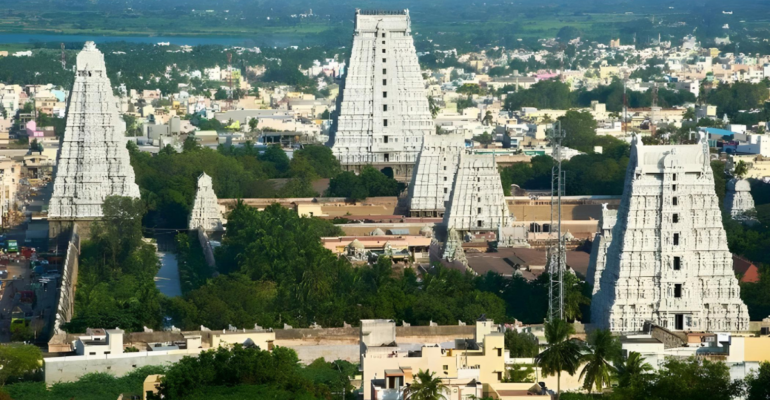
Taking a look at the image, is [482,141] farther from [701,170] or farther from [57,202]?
[701,170]

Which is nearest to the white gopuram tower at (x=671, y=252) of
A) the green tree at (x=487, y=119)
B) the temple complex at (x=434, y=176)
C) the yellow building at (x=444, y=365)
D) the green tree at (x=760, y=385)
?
the yellow building at (x=444, y=365)

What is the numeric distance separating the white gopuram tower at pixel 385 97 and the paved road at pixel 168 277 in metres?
20.1

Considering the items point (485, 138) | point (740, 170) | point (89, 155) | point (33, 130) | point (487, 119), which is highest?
point (487, 119)

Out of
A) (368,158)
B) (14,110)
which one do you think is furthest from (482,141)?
(14,110)

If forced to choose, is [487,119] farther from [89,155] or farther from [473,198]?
[89,155]

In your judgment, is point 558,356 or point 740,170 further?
point 740,170

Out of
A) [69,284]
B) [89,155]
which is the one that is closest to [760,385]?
[69,284]

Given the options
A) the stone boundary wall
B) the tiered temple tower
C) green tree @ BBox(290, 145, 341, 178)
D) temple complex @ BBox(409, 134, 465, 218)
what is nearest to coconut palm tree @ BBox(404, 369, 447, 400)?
the stone boundary wall

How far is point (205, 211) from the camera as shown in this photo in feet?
258

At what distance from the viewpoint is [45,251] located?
78375 mm

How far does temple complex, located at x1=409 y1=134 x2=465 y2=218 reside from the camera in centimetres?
8238

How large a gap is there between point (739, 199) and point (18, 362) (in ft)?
122

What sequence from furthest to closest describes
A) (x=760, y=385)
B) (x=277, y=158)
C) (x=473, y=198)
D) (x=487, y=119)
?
(x=487, y=119) → (x=277, y=158) → (x=473, y=198) → (x=760, y=385)

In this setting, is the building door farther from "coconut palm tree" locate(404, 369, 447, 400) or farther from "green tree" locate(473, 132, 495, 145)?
"green tree" locate(473, 132, 495, 145)
